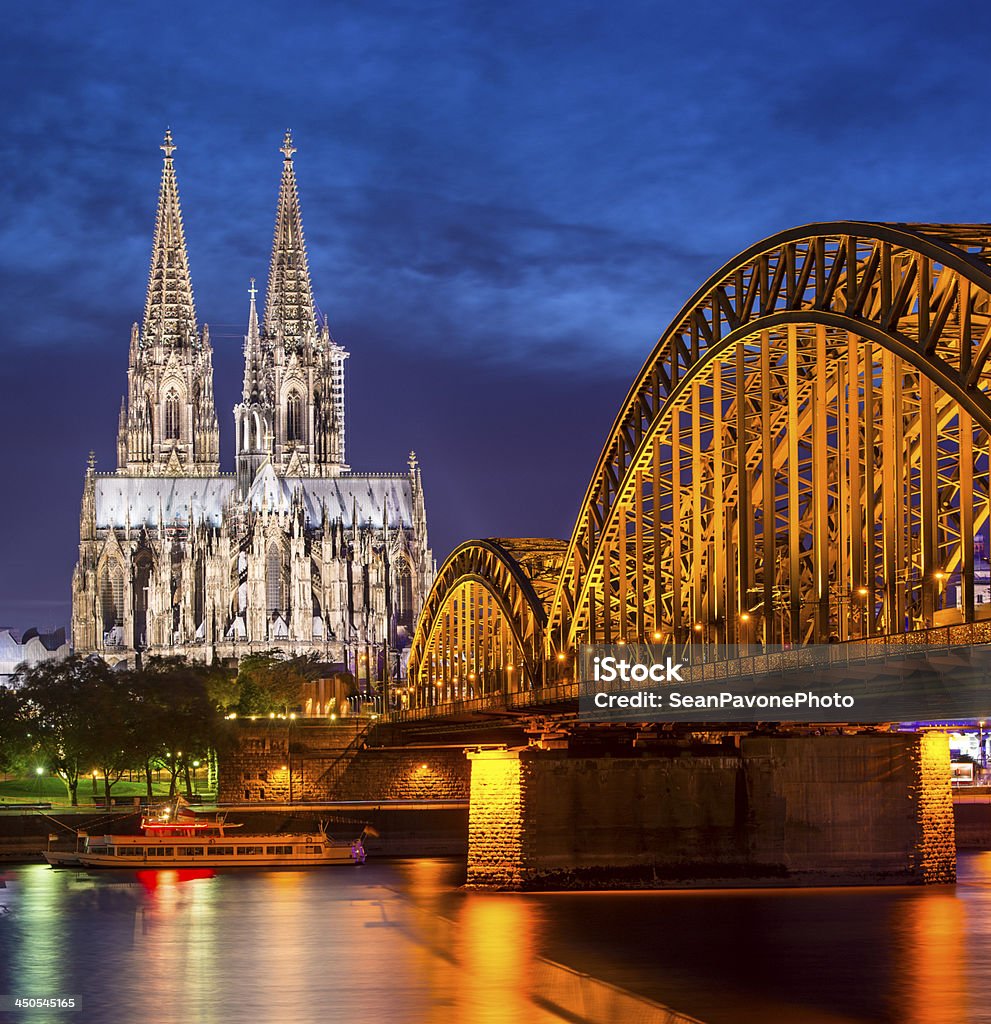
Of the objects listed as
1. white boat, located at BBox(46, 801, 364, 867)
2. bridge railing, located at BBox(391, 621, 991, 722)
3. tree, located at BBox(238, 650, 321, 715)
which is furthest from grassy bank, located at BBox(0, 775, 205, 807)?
bridge railing, located at BBox(391, 621, 991, 722)

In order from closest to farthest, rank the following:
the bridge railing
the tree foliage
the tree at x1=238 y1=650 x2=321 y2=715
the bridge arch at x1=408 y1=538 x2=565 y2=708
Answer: the bridge railing, the bridge arch at x1=408 y1=538 x2=565 y2=708, the tree foliage, the tree at x1=238 y1=650 x2=321 y2=715

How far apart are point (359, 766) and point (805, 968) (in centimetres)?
8734

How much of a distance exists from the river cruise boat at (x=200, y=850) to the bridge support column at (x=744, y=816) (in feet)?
120

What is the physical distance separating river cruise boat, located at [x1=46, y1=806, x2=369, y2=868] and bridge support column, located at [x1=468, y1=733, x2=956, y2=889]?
1435 inches

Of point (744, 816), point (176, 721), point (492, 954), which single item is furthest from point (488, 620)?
point (492, 954)

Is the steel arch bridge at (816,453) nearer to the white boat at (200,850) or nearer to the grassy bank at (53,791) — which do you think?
the white boat at (200,850)

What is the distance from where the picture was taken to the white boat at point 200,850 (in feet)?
359

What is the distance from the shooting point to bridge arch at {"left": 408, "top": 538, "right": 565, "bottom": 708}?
97500 millimetres

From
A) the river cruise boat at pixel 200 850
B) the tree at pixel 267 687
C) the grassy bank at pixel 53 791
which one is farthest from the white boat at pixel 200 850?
the tree at pixel 267 687

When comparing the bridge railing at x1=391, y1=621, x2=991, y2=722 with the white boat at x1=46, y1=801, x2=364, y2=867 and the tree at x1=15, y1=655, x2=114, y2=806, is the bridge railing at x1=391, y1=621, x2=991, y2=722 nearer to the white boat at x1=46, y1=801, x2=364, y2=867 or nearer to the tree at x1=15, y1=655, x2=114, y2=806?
the white boat at x1=46, y1=801, x2=364, y2=867

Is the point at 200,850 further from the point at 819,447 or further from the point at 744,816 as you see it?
the point at 819,447

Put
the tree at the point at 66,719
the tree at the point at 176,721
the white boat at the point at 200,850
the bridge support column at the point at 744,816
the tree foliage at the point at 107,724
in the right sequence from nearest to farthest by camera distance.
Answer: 1. the bridge support column at the point at 744,816
2. the white boat at the point at 200,850
3. the tree at the point at 66,719
4. the tree foliage at the point at 107,724
5. the tree at the point at 176,721

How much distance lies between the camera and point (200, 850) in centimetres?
11056

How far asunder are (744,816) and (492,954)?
53.7 feet
